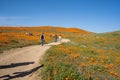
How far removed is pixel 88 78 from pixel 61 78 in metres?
1.72

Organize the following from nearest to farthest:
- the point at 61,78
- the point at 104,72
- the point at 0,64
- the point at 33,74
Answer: the point at 61,78 → the point at 33,74 → the point at 104,72 → the point at 0,64

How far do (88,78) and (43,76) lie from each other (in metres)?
3.02

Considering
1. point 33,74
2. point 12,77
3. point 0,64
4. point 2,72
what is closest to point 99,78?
point 33,74

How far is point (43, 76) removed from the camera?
41.1 ft

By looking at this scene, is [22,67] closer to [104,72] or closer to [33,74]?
[33,74]

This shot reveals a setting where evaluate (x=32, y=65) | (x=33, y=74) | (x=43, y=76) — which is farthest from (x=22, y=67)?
(x=43, y=76)

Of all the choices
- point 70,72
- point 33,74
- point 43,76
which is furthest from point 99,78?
point 33,74

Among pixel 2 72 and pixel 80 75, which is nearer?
pixel 80 75

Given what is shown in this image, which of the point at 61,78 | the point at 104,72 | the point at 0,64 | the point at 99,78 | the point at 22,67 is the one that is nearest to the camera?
the point at 61,78

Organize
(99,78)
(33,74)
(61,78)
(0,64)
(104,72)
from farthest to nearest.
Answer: (0,64) → (104,72) → (33,74) → (99,78) → (61,78)

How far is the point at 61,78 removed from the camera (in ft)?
37.2

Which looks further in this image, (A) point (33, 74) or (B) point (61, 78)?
(A) point (33, 74)

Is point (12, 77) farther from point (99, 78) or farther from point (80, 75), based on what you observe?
point (99, 78)

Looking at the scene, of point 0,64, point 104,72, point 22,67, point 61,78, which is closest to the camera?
point 61,78
